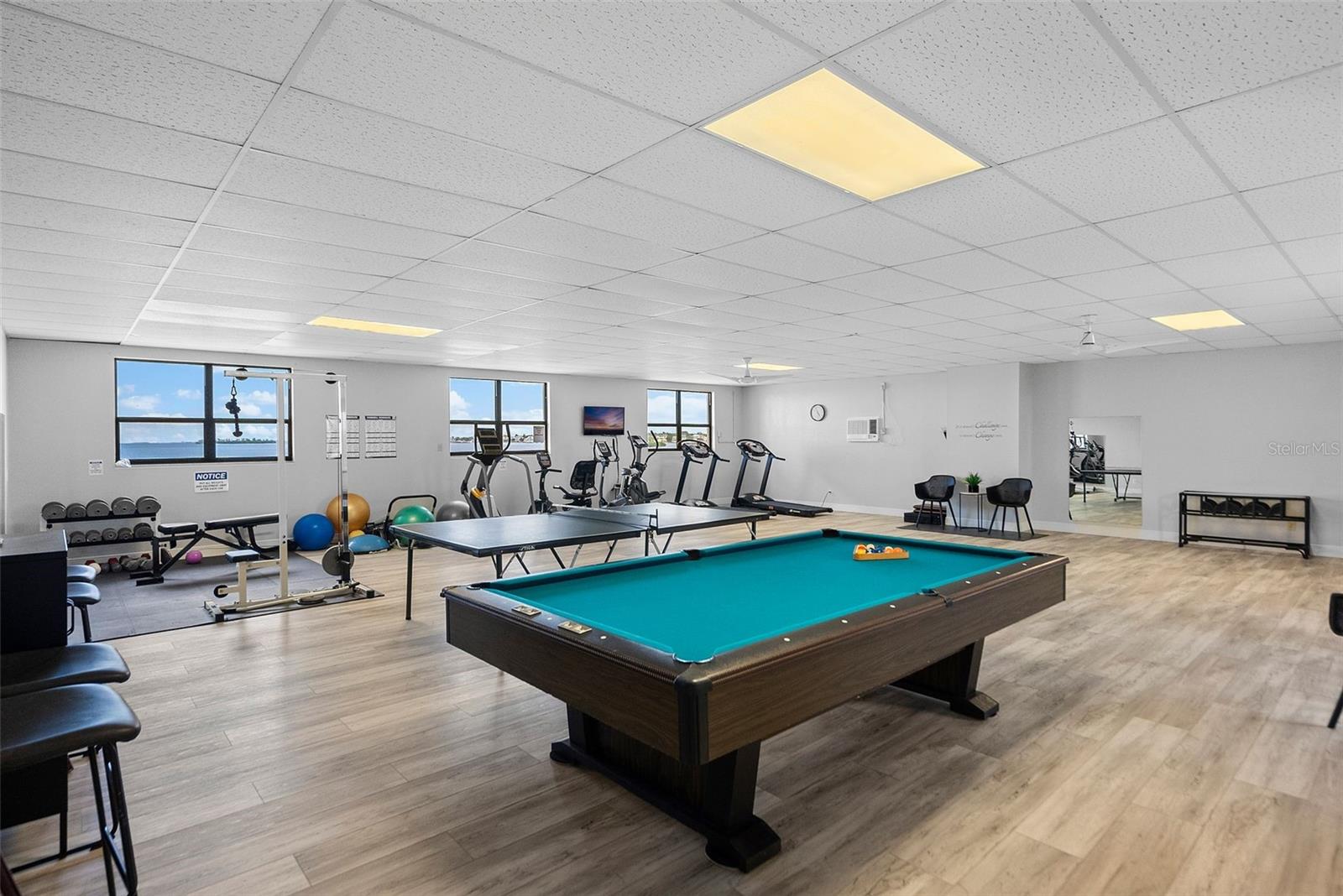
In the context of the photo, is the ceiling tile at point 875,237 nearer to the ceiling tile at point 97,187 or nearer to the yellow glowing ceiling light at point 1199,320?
the ceiling tile at point 97,187

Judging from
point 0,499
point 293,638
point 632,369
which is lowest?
point 293,638

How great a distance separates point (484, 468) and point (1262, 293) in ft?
25.8

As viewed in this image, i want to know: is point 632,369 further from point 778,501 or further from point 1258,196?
point 1258,196

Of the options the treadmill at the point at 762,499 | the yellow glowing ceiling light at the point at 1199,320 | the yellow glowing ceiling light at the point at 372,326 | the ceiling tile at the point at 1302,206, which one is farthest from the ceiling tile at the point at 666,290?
the treadmill at the point at 762,499

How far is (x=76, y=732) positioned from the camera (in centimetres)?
163

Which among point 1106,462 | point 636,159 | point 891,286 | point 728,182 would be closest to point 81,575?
point 636,159

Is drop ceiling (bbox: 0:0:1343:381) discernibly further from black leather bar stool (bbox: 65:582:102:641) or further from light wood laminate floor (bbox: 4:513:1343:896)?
light wood laminate floor (bbox: 4:513:1343:896)

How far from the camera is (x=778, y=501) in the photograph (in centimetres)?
1267

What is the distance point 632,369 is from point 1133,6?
29.1 feet

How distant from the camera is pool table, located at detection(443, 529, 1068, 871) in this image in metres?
1.79

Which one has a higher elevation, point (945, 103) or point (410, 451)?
point (945, 103)

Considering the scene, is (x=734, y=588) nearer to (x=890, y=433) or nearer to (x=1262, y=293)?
(x=1262, y=293)

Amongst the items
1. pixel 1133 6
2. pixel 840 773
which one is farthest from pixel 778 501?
pixel 1133 6

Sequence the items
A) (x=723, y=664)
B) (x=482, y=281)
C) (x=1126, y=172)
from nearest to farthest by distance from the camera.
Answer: (x=723, y=664), (x=1126, y=172), (x=482, y=281)
